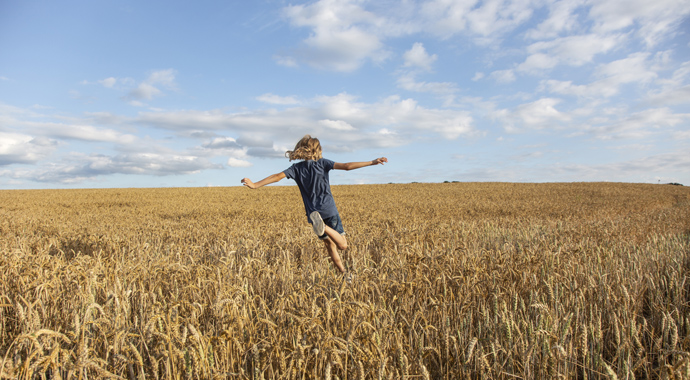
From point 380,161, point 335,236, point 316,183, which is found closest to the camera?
point 380,161

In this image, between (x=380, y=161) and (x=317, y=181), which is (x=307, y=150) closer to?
(x=317, y=181)

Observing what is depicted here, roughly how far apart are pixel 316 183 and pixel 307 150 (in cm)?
47

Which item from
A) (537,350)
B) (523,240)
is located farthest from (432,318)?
(523,240)

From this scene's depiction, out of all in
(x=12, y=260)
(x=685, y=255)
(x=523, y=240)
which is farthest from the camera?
(x=523, y=240)

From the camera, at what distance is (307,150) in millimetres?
4973

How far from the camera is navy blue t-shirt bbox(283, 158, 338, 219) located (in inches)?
192

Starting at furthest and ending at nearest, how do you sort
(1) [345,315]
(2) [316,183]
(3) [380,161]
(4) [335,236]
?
(2) [316,183]
(4) [335,236]
(3) [380,161]
(1) [345,315]

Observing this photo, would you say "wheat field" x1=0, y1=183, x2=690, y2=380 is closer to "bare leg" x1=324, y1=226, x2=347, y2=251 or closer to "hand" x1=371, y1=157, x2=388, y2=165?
"bare leg" x1=324, y1=226, x2=347, y2=251

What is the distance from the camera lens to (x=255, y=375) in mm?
1999

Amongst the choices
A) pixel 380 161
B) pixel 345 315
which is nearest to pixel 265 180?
pixel 380 161

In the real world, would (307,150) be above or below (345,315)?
above

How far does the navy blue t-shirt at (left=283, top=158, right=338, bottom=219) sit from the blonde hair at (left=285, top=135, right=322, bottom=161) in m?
0.08

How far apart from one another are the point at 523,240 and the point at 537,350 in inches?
227

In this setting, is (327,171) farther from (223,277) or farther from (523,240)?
(523,240)
